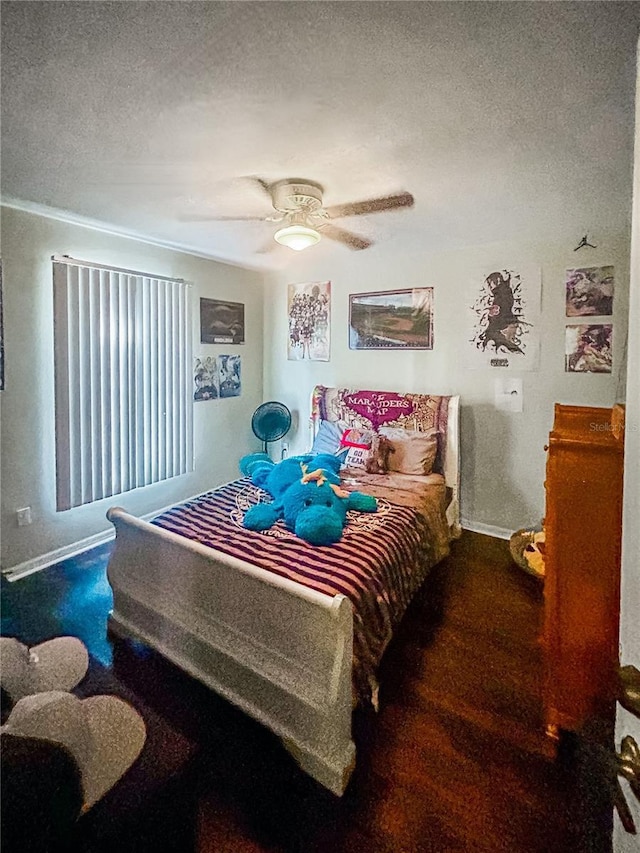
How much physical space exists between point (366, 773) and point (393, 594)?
26.6 inches

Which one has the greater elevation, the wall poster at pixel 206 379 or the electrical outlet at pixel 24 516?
the wall poster at pixel 206 379

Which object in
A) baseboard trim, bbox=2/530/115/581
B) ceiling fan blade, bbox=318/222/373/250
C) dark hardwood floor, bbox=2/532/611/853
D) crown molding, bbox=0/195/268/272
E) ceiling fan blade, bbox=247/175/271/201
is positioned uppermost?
crown molding, bbox=0/195/268/272

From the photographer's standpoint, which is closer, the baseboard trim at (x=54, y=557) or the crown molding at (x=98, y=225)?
the crown molding at (x=98, y=225)

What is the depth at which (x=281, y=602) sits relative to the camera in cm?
153

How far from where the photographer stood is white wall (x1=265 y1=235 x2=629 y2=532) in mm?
2963

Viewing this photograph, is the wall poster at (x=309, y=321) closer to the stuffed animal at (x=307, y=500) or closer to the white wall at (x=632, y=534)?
the stuffed animal at (x=307, y=500)

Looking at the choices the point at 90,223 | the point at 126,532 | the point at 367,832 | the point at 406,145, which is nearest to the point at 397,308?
the point at 406,145

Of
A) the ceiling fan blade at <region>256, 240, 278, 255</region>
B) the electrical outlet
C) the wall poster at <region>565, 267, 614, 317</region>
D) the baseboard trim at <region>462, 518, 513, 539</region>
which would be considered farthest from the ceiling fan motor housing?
the baseboard trim at <region>462, 518, 513, 539</region>

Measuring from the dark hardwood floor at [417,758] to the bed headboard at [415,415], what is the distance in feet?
3.72

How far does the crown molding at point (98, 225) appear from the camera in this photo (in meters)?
2.52

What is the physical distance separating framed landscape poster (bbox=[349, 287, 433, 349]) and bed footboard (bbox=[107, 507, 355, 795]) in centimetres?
258

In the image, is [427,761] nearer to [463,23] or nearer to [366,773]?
[366,773]

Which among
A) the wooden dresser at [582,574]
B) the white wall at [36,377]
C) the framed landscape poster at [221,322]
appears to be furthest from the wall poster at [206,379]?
the wooden dresser at [582,574]

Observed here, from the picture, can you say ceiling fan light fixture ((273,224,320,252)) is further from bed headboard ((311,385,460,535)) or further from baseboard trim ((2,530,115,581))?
baseboard trim ((2,530,115,581))
